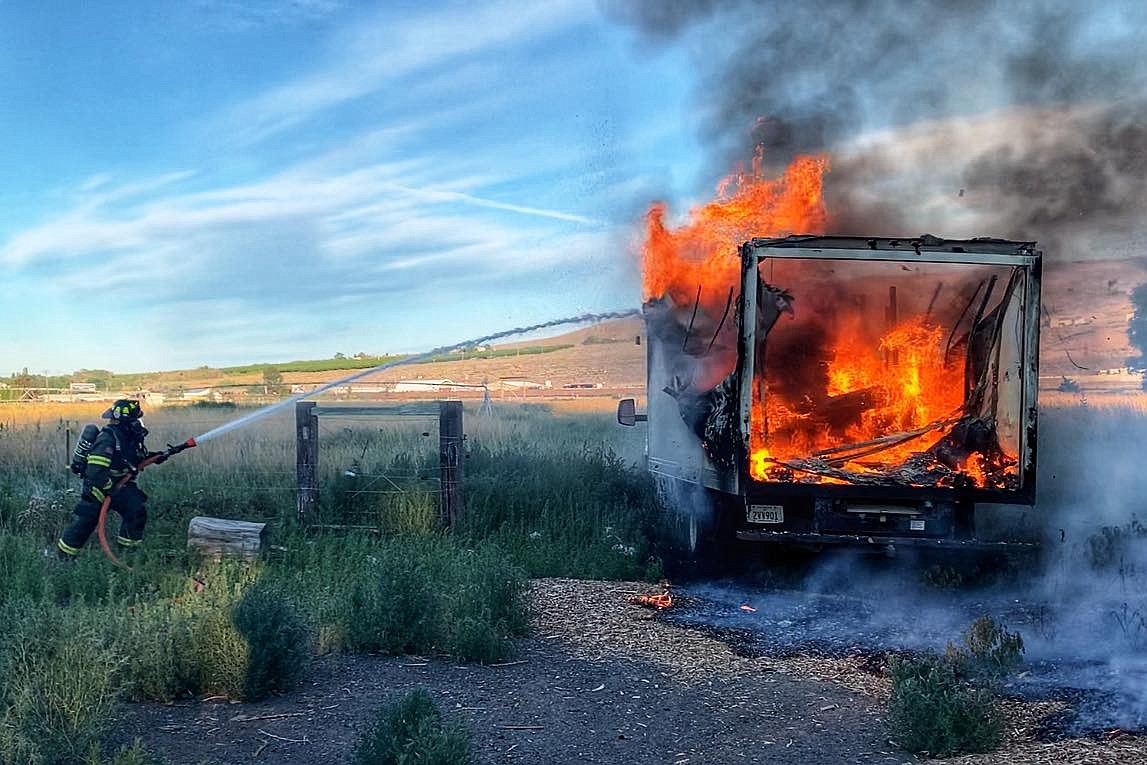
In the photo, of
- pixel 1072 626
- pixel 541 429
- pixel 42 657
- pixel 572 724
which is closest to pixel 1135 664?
pixel 1072 626

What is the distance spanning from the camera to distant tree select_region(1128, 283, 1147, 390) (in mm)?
16969

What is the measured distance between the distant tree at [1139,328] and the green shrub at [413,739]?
15.0 m

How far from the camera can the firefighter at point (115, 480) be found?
29.7 ft

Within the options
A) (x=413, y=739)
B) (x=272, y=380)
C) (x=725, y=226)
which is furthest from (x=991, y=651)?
(x=272, y=380)

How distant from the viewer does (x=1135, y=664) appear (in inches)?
242

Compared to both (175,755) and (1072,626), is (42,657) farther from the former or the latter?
(1072,626)

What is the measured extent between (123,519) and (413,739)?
6555 millimetres

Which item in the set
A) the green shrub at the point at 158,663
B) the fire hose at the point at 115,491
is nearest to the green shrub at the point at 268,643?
the green shrub at the point at 158,663

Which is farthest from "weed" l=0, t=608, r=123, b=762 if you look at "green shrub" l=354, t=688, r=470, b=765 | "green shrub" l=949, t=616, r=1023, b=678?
"green shrub" l=949, t=616, r=1023, b=678

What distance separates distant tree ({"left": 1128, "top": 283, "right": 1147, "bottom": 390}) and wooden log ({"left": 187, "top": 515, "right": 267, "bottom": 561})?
13.5m

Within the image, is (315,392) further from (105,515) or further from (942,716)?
(942,716)

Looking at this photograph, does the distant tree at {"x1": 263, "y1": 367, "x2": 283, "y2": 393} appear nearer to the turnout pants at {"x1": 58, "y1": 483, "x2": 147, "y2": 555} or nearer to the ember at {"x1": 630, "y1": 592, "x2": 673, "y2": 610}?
the turnout pants at {"x1": 58, "y1": 483, "x2": 147, "y2": 555}

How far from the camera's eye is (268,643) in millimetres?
5539

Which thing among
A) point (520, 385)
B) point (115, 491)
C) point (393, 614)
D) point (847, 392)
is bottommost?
point (393, 614)
